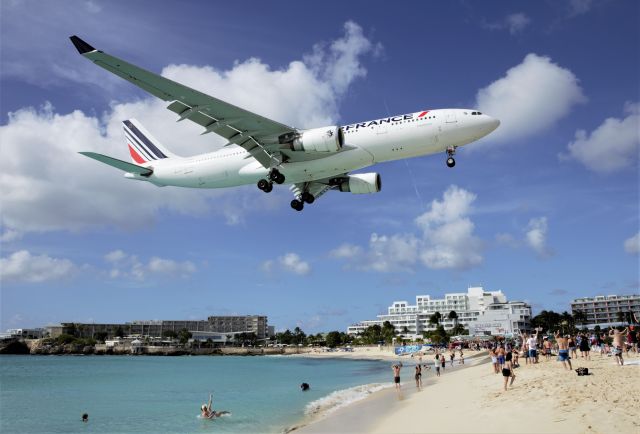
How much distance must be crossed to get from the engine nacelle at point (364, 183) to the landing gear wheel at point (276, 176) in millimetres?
6237

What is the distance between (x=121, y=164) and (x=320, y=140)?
16644 millimetres

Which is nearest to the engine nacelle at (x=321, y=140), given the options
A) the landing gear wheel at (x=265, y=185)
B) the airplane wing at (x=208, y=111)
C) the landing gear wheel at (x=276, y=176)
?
the airplane wing at (x=208, y=111)

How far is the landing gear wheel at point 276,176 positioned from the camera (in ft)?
106

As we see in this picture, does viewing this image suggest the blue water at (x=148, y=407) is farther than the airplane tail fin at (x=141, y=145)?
No

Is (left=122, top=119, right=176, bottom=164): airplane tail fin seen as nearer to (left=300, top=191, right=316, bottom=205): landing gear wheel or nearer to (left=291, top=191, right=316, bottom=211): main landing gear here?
(left=291, top=191, right=316, bottom=211): main landing gear

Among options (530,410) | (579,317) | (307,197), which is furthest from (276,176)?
(579,317)

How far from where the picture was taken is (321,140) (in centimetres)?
2944

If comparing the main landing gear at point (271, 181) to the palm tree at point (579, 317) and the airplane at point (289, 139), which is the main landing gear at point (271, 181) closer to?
the airplane at point (289, 139)

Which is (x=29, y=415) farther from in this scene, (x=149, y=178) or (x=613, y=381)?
(x=613, y=381)

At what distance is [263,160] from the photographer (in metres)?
32.5

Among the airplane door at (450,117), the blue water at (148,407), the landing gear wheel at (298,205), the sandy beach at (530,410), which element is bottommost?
the blue water at (148,407)

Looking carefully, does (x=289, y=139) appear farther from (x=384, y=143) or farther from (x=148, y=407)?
(x=148, y=407)

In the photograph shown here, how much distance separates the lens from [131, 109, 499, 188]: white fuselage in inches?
1134

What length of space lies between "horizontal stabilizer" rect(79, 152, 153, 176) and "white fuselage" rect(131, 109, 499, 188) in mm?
7273
